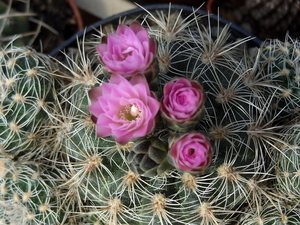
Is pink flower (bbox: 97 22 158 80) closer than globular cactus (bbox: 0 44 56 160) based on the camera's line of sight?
Yes

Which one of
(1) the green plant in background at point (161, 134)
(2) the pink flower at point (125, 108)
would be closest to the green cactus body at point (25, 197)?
(1) the green plant in background at point (161, 134)

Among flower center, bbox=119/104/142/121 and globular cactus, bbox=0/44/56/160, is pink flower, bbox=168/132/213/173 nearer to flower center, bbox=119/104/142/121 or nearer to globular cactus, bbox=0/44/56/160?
flower center, bbox=119/104/142/121

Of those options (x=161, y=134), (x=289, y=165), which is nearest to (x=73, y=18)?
(x=161, y=134)

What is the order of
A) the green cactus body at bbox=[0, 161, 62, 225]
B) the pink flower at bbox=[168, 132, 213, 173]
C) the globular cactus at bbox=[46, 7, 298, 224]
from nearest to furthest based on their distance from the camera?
1. the pink flower at bbox=[168, 132, 213, 173]
2. the globular cactus at bbox=[46, 7, 298, 224]
3. the green cactus body at bbox=[0, 161, 62, 225]

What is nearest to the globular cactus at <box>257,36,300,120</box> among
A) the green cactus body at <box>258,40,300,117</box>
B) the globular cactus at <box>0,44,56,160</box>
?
the green cactus body at <box>258,40,300,117</box>

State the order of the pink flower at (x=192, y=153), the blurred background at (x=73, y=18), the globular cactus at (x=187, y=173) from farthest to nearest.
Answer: the blurred background at (x=73, y=18)
the globular cactus at (x=187, y=173)
the pink flower at (x=192, y=153)

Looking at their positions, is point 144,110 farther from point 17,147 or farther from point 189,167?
point 17,147

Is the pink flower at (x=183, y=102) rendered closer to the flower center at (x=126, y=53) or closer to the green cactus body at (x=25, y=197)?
the flower center at (x=126, y=53)

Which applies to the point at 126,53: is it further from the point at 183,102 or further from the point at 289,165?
the point at 289,165
